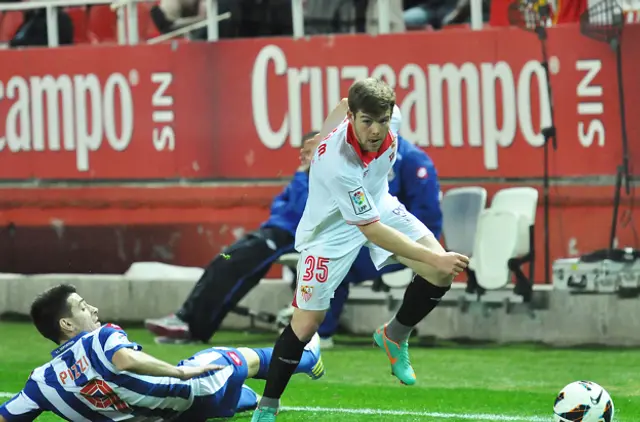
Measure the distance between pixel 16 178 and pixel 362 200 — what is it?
7.24 metres

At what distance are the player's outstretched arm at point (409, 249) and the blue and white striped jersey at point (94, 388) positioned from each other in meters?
1.20

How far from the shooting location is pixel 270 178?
12.0m

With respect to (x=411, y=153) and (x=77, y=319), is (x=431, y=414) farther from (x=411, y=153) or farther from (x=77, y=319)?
(x=411, y=153)

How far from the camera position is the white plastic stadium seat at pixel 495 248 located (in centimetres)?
1059

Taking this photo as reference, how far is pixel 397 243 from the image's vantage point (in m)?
6.25

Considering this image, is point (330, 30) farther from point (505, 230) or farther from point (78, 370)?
point (78, 370)

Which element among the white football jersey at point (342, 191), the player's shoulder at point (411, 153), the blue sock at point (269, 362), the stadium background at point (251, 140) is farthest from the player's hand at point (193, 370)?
the player's shoulder at point (411, 153)

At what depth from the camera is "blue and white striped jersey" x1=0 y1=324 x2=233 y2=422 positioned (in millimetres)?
6461

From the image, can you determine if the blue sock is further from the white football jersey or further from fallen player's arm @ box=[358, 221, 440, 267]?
fallen player's arm @ box=[358, 221, 440, 267]

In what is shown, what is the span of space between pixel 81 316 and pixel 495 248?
474cm

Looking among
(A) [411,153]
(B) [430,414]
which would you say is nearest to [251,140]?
(A) [411,153]

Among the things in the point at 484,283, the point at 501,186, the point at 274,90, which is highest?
the point at 274,90

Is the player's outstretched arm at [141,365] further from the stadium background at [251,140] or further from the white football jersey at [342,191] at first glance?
the stadium background at [251,140]

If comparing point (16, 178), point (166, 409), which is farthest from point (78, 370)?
point (16, 178)
